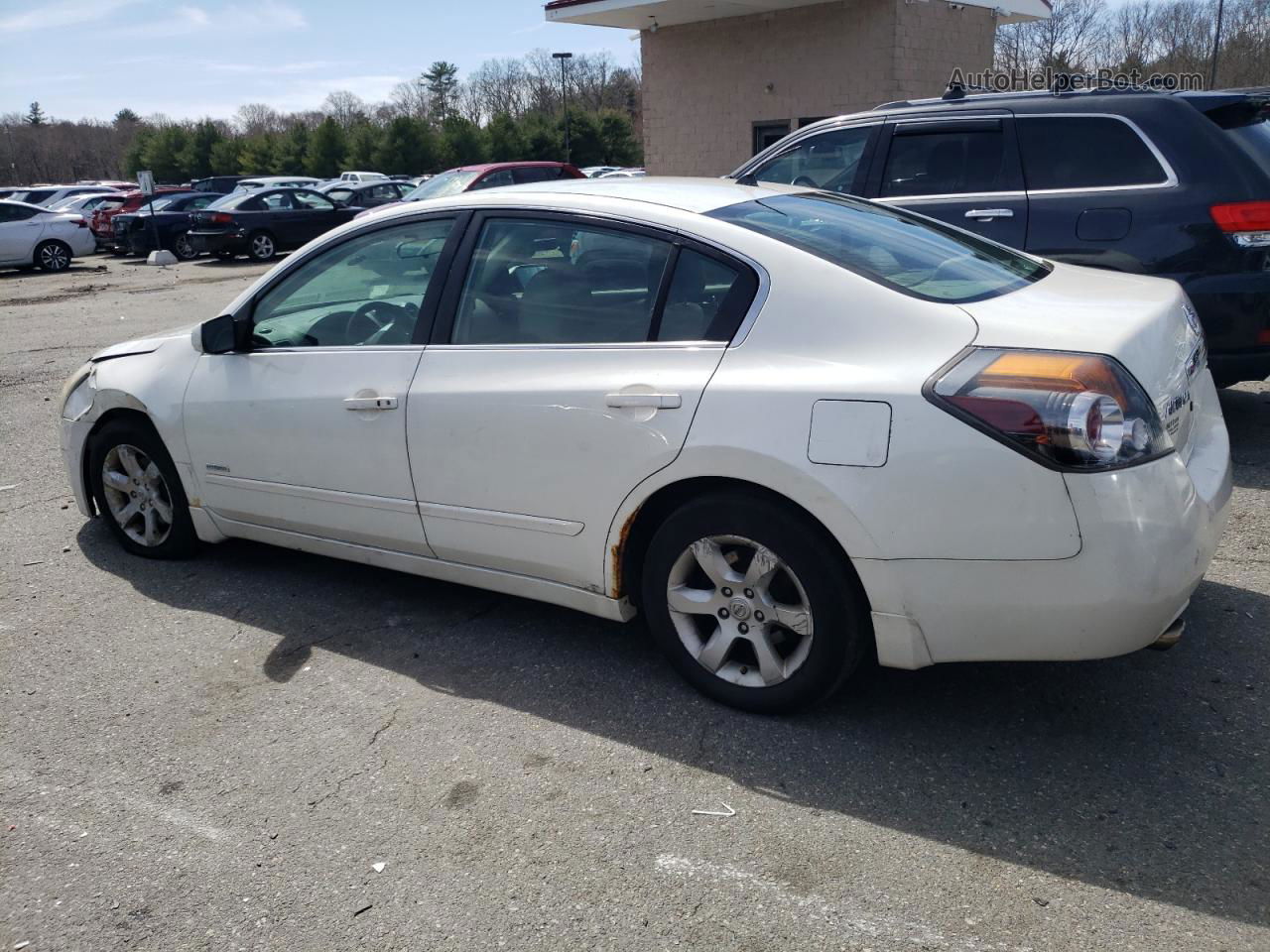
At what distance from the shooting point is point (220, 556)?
5.10 meters

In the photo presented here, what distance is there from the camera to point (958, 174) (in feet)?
21.1

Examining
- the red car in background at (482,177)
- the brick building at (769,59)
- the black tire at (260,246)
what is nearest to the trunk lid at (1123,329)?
the red car in background at (482,177)

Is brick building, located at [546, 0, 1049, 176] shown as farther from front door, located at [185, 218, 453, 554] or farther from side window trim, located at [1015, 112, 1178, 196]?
front door, located at [185, 218, 453, 554]

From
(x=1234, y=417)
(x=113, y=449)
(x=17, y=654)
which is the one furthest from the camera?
(x=1234, y=417)

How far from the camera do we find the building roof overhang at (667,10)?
16734 millimetres

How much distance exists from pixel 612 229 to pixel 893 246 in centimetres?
95

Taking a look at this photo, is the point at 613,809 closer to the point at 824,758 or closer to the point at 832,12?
the point at 824,758

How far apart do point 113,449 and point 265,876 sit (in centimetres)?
284

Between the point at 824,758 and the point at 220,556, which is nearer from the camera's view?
the point at 824,758

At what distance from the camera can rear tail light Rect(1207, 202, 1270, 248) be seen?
5391 mm

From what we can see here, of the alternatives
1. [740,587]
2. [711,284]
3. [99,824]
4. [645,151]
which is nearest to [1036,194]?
[711,284]

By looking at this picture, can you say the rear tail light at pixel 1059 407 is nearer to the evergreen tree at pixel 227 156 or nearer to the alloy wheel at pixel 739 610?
the alloy wheel at pixel 739 610

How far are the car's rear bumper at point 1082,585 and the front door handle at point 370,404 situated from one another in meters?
1.81

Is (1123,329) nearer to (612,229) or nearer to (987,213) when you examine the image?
(612,229)
